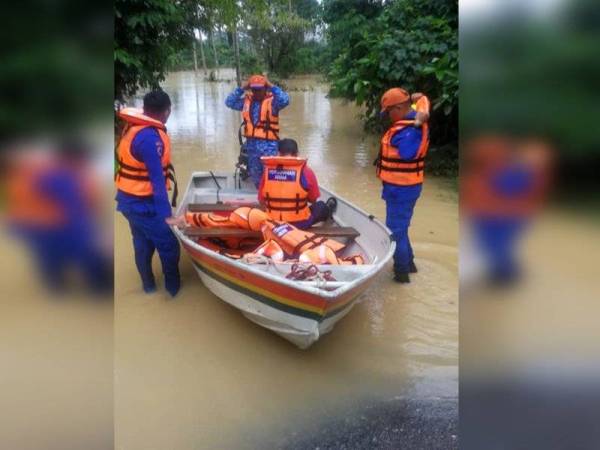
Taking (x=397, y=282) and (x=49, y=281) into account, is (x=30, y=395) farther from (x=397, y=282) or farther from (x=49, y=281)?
(x=397, y=282)

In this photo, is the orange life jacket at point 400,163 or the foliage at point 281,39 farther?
the foliage at point 281,39

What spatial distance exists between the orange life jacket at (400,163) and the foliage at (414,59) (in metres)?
2.58

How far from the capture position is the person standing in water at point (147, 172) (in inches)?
147

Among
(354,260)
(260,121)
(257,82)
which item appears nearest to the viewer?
(354,260)

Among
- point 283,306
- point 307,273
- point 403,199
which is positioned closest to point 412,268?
point 403,199

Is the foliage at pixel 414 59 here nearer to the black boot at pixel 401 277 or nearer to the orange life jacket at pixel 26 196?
the black boot at pixel 401 277

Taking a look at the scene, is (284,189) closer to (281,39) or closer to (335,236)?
(335,236)

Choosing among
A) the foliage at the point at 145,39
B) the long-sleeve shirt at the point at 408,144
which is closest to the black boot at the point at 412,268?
the long-sleeve shirt at the point at 408,144

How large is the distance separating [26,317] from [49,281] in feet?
0.24

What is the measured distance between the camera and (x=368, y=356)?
3.74m

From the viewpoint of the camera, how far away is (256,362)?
3662 mm

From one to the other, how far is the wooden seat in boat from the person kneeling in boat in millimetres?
184

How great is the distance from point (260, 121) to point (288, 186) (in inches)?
82.6

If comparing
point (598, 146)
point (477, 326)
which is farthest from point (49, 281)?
point (598, 146)
